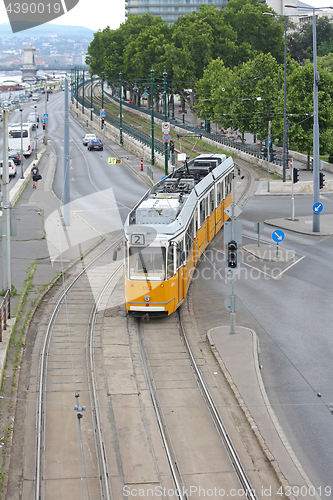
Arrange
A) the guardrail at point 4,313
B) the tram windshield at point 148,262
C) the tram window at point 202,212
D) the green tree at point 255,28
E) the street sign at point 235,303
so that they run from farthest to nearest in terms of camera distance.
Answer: the green tree at point 255,28 → the tram window at point 202,212 → the tram windshield at point 148,262 → the guardrail at point 4,313 → the street sign at point 235,303

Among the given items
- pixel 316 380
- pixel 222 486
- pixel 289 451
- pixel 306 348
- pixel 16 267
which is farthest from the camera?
pixel 16 267

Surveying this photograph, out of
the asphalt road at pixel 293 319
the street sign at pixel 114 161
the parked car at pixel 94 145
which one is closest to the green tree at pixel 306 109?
the asphalt road at pixel 293 319

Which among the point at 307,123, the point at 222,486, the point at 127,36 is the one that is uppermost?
the point at 127,36

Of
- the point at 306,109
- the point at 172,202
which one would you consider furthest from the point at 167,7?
the point at 172,202

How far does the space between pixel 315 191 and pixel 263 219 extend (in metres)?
4.81

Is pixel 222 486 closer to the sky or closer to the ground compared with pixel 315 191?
closer to the ground

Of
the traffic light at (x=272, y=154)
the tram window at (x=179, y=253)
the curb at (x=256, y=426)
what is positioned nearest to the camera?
the curb at (x=256, y=426)

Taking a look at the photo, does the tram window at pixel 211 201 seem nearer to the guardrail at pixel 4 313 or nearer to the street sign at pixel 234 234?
the street sign at pixel 234 234

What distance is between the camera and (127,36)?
119 metres

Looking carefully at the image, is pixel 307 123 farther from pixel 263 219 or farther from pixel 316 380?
pixel 316 380

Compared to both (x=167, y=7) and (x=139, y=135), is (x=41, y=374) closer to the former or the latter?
(x=139, y=135)

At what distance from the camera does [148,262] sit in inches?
735

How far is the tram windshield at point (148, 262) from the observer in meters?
18.6

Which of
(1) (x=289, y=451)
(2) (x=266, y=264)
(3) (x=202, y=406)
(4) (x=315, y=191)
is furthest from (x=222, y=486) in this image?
(4) (x=315, y=191)
